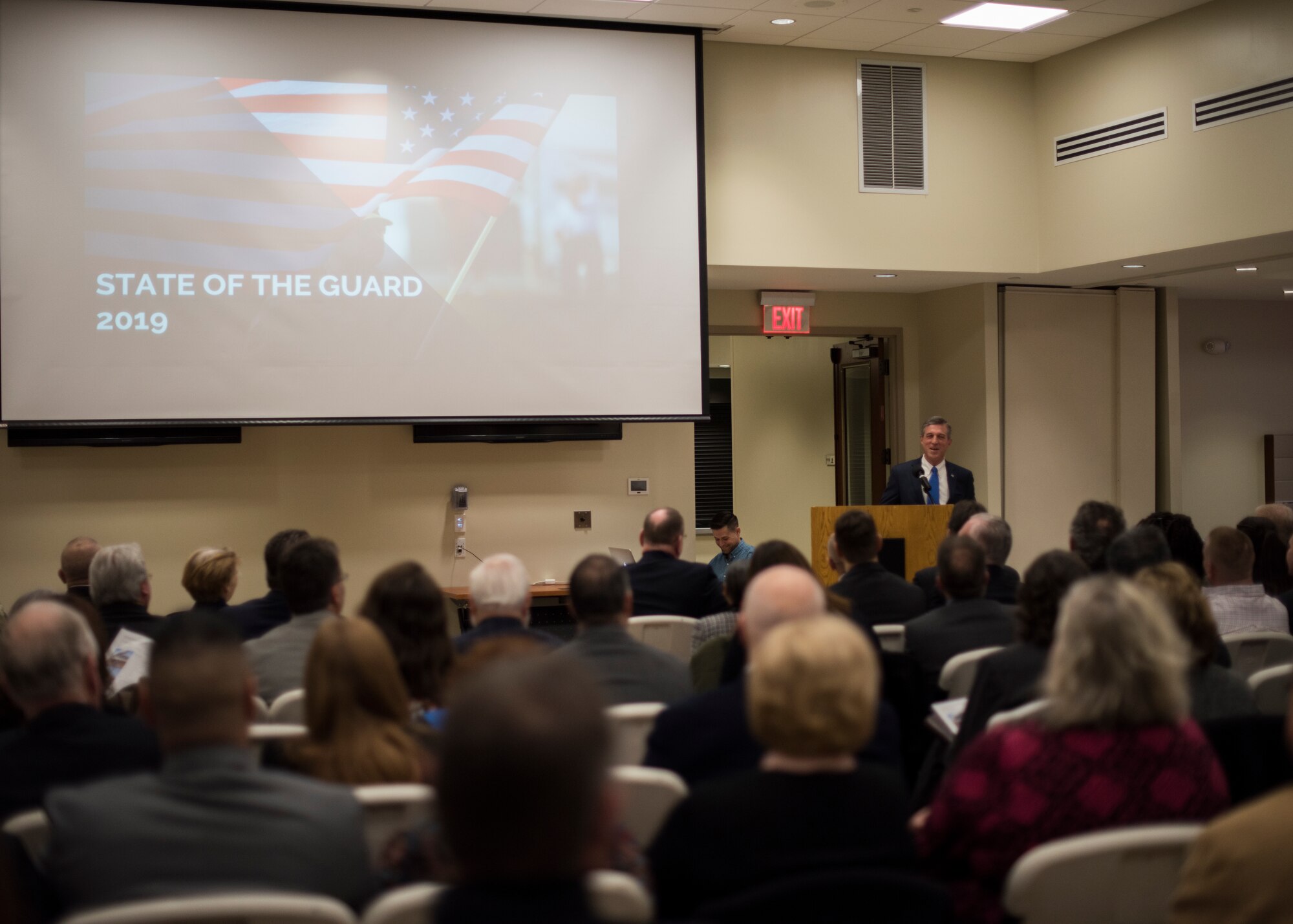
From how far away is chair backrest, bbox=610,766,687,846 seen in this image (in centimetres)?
215

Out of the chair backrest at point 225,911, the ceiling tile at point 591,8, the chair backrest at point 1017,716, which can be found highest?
the ceiling tile at point 591,8

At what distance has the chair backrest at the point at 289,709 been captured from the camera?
295cm

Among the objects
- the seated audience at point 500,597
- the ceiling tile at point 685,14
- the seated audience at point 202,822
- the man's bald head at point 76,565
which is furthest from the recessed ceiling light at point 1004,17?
the seated audience at point 202,822

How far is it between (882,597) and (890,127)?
4360 mm

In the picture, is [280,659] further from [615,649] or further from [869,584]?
[869,584]

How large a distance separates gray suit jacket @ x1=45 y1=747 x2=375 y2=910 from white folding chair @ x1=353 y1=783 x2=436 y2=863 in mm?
150

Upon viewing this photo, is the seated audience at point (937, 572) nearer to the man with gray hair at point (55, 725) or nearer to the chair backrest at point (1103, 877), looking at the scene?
the chair backrest at point (1103, 877)

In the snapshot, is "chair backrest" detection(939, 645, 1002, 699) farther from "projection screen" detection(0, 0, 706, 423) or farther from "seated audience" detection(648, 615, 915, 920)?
"projection screen" detection(0, 0, 706, 423)

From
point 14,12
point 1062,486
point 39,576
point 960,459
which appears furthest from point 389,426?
point 1062,486

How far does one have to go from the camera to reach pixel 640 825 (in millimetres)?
2244

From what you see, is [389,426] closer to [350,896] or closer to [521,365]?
[521,365]

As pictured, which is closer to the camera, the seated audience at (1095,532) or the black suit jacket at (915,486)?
the seated audience at (1095,532)

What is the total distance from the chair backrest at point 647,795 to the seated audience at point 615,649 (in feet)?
2.54

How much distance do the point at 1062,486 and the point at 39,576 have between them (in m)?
6.75
